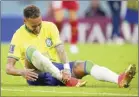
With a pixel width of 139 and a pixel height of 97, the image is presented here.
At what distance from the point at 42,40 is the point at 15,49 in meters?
0.44

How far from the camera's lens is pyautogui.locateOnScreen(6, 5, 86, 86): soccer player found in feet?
30.3

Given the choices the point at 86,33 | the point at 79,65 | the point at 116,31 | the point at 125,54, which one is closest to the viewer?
the point at 79,65

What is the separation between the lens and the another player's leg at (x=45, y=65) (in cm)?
917

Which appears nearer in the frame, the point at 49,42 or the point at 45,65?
the point at 45,65

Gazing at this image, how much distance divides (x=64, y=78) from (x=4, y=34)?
1491 centimetres

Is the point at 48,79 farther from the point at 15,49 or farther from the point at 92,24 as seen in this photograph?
the point at 92,24

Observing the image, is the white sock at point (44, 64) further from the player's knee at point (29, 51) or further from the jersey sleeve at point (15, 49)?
the jersey sleeve at point (15, 49)

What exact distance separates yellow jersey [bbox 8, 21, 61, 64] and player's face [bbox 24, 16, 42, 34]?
0.12m

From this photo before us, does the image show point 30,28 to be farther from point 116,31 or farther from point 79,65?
point 116,31

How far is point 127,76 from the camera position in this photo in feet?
29.8

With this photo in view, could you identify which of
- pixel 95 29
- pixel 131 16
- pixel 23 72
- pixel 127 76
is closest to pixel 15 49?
pixel 23 72

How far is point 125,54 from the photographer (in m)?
17.9

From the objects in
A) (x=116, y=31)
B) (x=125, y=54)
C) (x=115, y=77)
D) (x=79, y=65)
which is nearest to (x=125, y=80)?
(x=115, y=77)

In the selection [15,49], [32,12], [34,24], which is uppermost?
[32,12]
